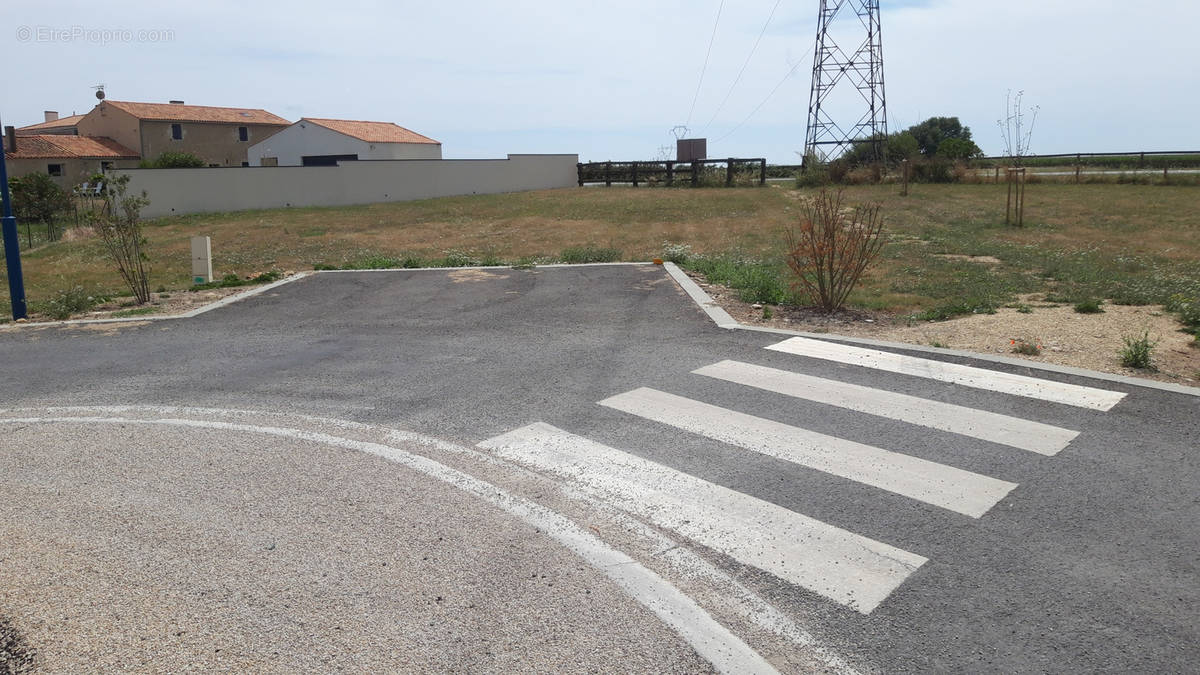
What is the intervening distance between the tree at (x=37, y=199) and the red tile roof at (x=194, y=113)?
27.1 meters

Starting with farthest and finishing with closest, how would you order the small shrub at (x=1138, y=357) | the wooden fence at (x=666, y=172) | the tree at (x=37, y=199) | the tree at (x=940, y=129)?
the tree at (x=940, y=129) < the wooden fence at (x=666, y=172) < the tree at (x=37, y=199) < the small shrub at (x=1138, y=357)

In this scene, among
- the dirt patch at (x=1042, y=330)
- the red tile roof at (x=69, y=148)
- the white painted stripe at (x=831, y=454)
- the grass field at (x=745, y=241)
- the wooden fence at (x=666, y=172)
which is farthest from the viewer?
the red tile roof at (x=69, y=148)

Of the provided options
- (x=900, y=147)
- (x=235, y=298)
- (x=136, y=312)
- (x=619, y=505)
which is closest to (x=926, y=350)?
(x=619, y=505)

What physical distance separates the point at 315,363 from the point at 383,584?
473 cm

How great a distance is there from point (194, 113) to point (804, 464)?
6976 centimetres

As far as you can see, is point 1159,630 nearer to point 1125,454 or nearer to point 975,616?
point 975,616

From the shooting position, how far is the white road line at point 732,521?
12.8 ft

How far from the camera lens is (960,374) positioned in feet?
23.3

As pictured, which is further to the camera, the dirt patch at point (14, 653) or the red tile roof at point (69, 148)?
the red tile roof at point (69, 148)

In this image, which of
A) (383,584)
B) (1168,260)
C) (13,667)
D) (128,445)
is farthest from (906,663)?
(1168,260)

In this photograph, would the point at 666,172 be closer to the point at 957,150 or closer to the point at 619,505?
the point at 957,150

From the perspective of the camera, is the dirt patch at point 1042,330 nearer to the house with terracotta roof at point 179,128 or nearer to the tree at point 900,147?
the tree at point 900,147

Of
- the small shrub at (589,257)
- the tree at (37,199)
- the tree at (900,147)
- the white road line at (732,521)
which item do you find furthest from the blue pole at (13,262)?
the tree at (900,147)

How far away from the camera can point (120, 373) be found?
7855 millimetres
